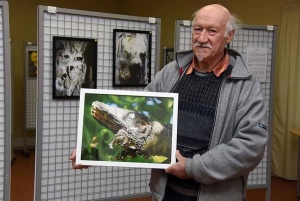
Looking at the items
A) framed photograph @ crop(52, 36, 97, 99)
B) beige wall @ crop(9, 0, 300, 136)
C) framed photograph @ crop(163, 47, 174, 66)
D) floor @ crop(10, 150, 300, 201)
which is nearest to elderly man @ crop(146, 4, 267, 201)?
framed photograph @ crop(52, 36, 97, 99)

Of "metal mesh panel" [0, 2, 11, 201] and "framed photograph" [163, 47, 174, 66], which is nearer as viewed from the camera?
"metal mesh panel" [0, 2, 11, 201]

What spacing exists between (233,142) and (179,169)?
244mm

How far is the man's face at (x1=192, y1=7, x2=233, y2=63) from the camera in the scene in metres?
1.61

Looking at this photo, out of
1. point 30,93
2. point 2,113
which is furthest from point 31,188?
point 2,113

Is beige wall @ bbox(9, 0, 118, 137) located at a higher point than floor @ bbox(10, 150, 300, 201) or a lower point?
higher

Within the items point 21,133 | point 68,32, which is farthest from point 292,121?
point 21,133

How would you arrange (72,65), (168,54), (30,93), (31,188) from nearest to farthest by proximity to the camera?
(72,65), (31,188), (168,54), (30,93)

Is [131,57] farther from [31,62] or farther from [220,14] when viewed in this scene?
[31,62]

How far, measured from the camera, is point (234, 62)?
1719mm

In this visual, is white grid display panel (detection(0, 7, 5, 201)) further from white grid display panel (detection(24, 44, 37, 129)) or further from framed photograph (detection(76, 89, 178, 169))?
white grid display panel (detection(24, 44, 37, 129))

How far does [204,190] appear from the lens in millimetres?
1607

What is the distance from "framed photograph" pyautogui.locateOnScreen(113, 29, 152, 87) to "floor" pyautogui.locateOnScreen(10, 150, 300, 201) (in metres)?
1.92

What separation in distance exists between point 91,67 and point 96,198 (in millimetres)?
898

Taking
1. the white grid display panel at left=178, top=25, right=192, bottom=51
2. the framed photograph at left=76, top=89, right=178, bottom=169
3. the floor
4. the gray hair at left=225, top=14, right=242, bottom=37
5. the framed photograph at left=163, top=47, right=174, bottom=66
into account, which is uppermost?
the framed photograph at left=163, top=47, right=174, bottom=66
